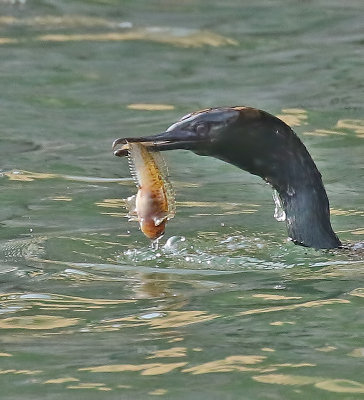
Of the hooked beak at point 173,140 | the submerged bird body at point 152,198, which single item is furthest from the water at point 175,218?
the hooked beak at point 173,140

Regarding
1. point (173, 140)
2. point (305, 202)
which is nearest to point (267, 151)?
point (305, 202)

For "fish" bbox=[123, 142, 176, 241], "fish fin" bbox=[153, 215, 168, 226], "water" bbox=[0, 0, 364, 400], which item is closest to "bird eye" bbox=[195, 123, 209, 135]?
"fish" bbox=[123, 142, 176, 241]

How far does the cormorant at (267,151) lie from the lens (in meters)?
5.57

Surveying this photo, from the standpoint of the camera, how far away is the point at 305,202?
19.8 feet

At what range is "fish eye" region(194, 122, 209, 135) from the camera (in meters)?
5.55

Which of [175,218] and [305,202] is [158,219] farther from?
[175,218]

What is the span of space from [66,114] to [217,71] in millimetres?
1776

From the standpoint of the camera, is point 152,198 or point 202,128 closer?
point 202,128

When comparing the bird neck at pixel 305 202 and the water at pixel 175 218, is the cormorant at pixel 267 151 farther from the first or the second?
the water at pixel 175 218

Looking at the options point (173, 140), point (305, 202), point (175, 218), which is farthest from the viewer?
point (175, 218)

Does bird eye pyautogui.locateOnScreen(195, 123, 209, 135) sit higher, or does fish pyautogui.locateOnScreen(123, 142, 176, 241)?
bird eye pyautogui.locateOnScreen(195, 123, 209, 135)

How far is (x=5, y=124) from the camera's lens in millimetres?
10164

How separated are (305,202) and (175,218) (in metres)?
1.42

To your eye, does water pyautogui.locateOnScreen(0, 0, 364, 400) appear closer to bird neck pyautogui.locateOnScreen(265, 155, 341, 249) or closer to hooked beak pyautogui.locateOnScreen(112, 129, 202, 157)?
bird neck pyautogui.locateOnScreen(265, 155, 341, 249)
